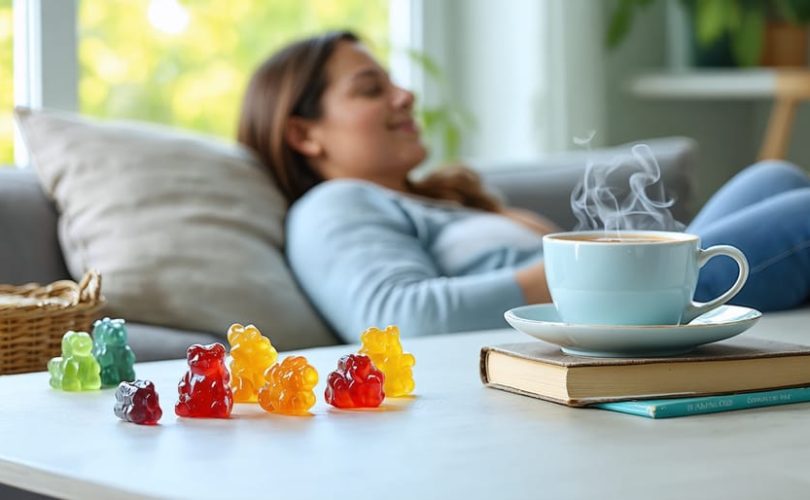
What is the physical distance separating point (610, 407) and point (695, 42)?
9.70 feet

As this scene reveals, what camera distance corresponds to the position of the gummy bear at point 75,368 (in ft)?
3.52

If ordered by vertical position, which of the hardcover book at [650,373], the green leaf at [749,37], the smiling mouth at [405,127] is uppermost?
the green leaf at [749,37]

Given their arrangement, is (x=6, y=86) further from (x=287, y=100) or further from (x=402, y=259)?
(x=402, y=259)

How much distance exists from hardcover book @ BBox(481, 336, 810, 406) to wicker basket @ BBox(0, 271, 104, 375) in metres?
0.65

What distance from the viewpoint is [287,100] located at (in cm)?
232

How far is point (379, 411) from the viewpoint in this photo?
974mm

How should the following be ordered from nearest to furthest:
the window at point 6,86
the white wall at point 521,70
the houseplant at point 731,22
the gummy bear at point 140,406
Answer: the gummy bear at point 140,406
the window at point 6,86
the white wall at point 521,70
the houseplant at point 731,22

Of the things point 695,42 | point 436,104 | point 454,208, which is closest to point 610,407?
point 454,208

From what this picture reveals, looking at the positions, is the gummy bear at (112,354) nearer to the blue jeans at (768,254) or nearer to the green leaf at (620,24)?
the blue jeans at (768,254)

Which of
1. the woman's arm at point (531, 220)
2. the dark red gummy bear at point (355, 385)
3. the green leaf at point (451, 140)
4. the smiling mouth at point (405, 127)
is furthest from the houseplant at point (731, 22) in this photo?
the dark red gummy bear at point (355, 385)

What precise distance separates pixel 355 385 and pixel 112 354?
9.7 inches

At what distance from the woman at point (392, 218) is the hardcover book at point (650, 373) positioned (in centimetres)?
53

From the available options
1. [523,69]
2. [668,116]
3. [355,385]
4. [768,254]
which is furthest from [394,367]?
[668,116]

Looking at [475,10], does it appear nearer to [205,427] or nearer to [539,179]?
[539,179]
